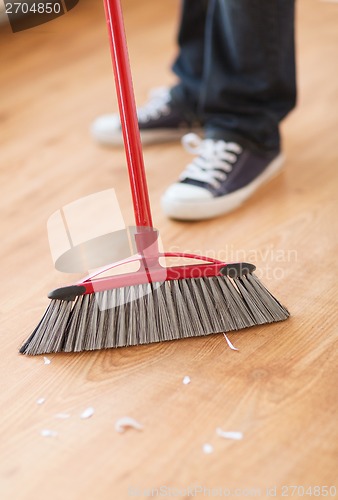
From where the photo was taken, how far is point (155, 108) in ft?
5.17

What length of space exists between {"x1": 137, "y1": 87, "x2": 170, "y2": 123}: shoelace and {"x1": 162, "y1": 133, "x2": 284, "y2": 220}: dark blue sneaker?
24cm

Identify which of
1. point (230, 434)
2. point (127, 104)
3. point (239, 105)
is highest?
point (127, 104)

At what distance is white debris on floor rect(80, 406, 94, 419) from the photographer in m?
0.81

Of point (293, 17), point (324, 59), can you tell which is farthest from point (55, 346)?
point (324, 59)

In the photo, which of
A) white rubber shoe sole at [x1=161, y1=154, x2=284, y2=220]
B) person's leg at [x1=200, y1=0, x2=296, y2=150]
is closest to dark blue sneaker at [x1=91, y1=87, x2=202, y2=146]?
person's leg at [x1=200, y1=0, x2=296, y2=150]

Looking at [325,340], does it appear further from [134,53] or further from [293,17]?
[134,53]

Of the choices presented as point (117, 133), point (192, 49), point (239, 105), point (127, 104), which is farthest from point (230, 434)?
point (192, 49)

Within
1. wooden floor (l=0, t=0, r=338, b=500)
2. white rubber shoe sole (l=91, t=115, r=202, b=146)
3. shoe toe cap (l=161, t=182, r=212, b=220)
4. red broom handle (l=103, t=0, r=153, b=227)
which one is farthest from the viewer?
white rubber shoe sole (l=91, t=115, r=202, b=146)

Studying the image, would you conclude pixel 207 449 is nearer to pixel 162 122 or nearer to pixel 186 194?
pixel 186 194

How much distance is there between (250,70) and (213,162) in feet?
0.62

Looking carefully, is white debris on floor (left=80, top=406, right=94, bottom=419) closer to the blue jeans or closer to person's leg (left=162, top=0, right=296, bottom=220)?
person's leg (left=162, top=0, right=296, bottom=220)

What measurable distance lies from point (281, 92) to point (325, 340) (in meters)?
0.61

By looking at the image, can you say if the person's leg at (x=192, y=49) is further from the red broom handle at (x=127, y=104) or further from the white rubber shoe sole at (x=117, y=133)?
the red broom handle at (x=127, y=104)

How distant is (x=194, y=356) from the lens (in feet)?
2.93
